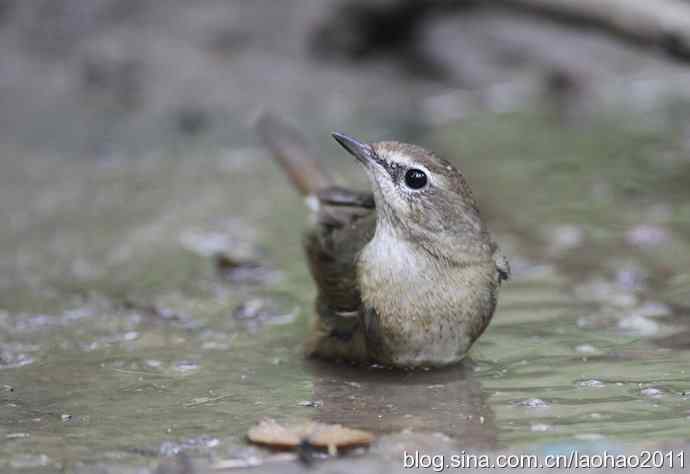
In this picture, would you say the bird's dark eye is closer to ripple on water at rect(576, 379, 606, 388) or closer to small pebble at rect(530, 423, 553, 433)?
ripple on water at rect(576, 379, 606, 388)

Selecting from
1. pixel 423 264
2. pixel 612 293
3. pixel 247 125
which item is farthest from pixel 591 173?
pixel 423 264

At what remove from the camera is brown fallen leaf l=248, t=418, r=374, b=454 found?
2.96 metres

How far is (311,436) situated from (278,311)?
73.3 inches

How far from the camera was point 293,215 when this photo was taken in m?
6.38

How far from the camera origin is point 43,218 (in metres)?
6.29

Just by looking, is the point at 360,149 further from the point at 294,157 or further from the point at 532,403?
the point at 294,157

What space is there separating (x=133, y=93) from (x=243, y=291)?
3.75 m

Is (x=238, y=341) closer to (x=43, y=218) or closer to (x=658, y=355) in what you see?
(x=658, y=355)

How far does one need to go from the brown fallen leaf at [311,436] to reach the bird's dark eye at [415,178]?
1227 mm

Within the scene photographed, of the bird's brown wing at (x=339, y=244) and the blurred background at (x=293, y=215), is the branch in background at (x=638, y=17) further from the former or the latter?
the bird's brown wing at (x=339, y=244)

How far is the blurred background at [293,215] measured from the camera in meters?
3.38

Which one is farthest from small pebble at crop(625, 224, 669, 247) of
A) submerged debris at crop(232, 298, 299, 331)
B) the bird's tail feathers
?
submerged debris at crop(232, 298, 299, 331)

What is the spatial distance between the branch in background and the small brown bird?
8.20 ft

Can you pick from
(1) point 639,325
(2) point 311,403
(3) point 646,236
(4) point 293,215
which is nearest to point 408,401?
(2) point 311,403
